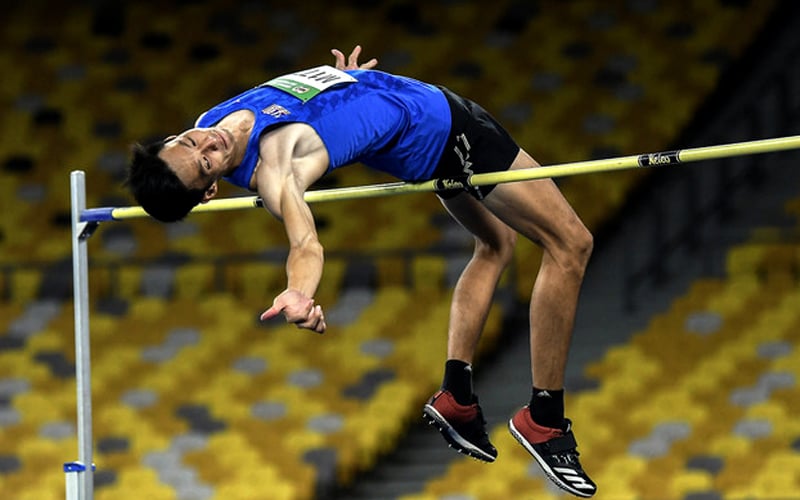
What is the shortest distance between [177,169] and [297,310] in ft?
2.51

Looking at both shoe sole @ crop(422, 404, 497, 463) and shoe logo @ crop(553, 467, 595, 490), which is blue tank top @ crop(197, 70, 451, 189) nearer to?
shoe sole @ crop(422, 404, 497, 463)

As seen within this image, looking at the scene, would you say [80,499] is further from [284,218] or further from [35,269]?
[35,269]

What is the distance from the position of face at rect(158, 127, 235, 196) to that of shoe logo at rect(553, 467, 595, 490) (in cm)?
164

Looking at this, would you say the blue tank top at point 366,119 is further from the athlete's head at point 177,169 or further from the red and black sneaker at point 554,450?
the red and black sneaker at point 554,450

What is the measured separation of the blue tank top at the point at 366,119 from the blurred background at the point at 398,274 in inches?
150

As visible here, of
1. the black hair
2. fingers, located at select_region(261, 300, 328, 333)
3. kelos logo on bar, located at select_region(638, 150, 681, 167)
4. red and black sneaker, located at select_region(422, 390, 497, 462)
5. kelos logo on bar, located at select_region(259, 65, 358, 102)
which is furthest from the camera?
red and black sneaker, located at select_region(422, 390, 497, 462)

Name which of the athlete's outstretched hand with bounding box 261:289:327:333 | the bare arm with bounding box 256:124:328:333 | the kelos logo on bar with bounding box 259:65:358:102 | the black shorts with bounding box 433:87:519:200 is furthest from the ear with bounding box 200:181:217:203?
the black shorts with bounding box 433:87:519:200

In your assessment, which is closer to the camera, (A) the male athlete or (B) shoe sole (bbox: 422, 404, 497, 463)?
(A) the male athlete

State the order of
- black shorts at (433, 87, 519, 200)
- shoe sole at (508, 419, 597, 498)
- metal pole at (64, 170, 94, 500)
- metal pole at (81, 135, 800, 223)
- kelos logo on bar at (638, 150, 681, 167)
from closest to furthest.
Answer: metal pole at (81, 135, 800, 223) → kelos logo on bar at (638, 150, 681, 167) → black shorts at (433, 87, 519, 200) → shoe sole at (508, 419, 597, 498) → metal pole at (64, 170, 94, 500)

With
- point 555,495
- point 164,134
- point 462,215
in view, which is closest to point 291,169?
point 462,215

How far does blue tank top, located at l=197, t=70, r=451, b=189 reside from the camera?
521cm

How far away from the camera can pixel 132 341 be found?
37.3ft

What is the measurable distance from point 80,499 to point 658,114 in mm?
7121

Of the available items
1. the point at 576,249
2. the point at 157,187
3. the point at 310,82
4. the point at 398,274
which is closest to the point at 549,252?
the point at 576,249
